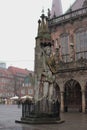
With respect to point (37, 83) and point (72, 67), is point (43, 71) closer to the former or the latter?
point (37, 83)

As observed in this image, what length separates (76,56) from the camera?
39.1 meters

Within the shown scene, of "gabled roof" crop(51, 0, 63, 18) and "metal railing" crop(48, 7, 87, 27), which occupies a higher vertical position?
"gabled roof" crop(51, 0, 63, 18)

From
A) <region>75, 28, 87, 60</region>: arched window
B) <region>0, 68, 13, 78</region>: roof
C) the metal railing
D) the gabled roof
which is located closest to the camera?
<region>75, 28, 87, 60</region>: arched window

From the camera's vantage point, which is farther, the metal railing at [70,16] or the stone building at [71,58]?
the metal railing at [70,16]

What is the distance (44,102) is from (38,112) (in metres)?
0.53

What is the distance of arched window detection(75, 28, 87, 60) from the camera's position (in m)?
38.1

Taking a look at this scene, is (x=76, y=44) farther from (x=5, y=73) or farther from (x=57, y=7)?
(x=5, y=73)

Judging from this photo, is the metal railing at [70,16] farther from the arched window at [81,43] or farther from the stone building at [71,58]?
the arched window at [81,43]

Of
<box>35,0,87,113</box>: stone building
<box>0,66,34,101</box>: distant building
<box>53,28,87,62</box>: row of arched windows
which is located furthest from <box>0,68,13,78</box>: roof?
<box>53,28,87,62</box>: row of arched windows

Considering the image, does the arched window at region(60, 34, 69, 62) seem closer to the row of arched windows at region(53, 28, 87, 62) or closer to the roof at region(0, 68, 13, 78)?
the row of arched windows at region(53, 28, 87, 62)

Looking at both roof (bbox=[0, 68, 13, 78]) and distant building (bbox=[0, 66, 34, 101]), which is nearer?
distant building (bbox=[0, 66, 34, 101])

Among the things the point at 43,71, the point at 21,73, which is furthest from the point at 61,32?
the point at 21,73

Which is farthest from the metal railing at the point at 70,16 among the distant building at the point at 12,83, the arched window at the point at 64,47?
the distant building at the point at 12,83

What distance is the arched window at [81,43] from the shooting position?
38.1 meters
